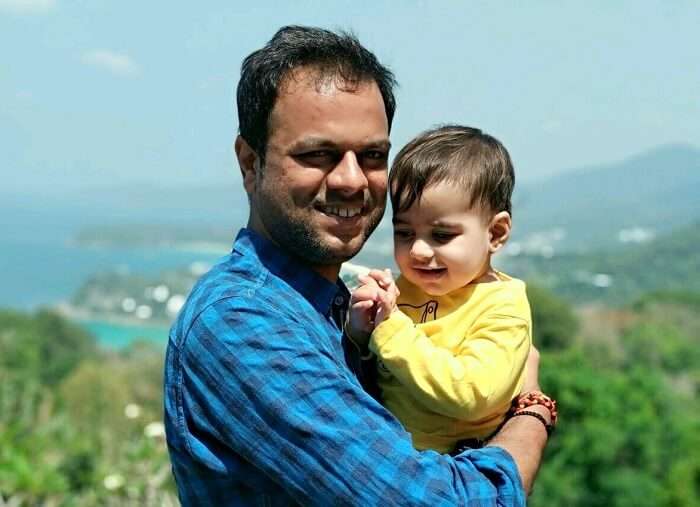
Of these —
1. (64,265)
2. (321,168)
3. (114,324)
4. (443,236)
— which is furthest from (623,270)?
(64,265)

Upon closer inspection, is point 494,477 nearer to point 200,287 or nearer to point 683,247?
point 200,287

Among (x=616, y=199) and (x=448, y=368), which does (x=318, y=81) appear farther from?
(x=616, y=199)

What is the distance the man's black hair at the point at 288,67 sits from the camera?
75.4 inches

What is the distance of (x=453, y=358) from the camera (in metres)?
1.90

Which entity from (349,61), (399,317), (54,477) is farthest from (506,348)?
(54,477)

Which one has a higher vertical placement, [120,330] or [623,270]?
[623,270]

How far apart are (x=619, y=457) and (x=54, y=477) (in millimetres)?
20019

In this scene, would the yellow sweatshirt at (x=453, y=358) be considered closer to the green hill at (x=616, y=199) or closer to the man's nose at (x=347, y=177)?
the man's nose at (x=347, y=177)

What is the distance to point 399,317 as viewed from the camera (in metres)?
1.91

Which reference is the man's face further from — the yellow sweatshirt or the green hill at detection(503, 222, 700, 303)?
the green hill at detection(503, 222, 700, 303)

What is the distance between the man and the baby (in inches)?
3.3

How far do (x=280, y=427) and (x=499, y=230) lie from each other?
0.76 m

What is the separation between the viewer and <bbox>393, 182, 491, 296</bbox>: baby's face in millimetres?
2059

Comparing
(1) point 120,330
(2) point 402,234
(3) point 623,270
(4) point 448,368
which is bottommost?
(1) point 120,330
